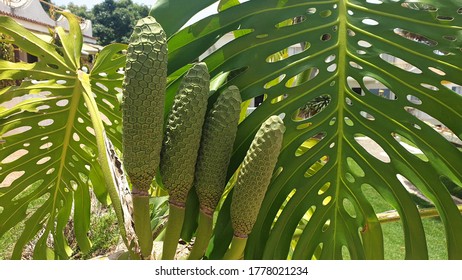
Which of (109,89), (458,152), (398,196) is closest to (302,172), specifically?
(398,196)

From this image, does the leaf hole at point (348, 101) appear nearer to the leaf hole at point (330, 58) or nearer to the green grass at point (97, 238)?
the leaf hole at point (330, 58)

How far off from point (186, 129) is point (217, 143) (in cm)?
7

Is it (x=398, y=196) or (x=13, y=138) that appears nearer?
(x=398, y=196)

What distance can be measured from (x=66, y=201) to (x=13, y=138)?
378 mm

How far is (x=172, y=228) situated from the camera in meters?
0.84

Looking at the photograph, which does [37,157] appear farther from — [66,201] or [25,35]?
[25,35]

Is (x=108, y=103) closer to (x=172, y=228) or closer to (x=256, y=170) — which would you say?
(x=172, y=228)

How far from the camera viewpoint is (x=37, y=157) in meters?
1.61

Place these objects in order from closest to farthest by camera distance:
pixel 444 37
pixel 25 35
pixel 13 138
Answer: pixel 444 37 → pixel 25 35 → pixel 13 138

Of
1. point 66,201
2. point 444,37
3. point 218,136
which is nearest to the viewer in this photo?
point 218,136

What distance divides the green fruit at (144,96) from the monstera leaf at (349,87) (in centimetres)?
19

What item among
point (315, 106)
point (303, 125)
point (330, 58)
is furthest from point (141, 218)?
point (315, 106)
